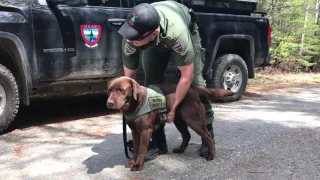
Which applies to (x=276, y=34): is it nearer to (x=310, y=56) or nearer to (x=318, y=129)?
(x=310, y=56)

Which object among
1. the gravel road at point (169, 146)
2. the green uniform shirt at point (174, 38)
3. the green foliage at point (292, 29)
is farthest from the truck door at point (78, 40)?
the green foliage at point (292, 29)

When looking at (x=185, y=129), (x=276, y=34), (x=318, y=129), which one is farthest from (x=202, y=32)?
(x=276, y=34)

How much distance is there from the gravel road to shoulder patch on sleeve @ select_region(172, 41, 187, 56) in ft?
3.47

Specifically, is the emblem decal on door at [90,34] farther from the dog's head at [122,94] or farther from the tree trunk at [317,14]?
the tree trunk at [317,14]

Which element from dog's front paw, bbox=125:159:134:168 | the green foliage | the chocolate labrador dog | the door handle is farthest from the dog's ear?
the green foliage

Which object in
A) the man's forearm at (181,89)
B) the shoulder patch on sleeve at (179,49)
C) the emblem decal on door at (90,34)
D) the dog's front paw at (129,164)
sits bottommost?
the dog's front paw at (129,164)

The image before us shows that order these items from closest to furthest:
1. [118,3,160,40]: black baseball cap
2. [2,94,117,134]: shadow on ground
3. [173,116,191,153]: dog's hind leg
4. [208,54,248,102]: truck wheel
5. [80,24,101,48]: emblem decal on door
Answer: [118,3,160,40]: black baseball cap
[173,116,191,153]: dog's hind leg
[80,24,101,48]: emblem decal on door
[2,94,117,134]: shadow on ground
[208,54,248,102]: truck wheel

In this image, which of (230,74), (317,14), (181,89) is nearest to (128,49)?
(181,89)

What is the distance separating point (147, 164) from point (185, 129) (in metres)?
0.57

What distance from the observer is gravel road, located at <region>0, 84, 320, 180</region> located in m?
3.46

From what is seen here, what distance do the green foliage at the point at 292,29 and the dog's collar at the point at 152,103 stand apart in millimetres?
10139

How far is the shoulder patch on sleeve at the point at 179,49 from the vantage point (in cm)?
327

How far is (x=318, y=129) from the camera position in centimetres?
486

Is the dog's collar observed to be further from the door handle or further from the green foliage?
the green foliage
